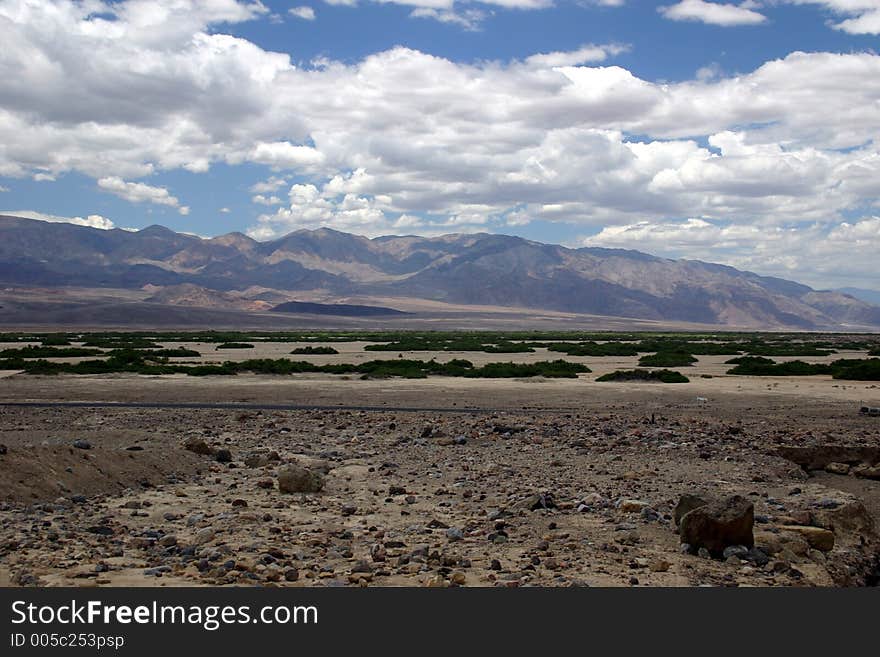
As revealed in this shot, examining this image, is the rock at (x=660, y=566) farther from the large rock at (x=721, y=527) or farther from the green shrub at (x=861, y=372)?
the green shrub at (x=861, y=372)

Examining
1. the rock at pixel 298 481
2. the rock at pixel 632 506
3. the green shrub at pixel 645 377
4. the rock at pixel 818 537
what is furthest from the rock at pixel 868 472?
the green shrub at pixel 645 377

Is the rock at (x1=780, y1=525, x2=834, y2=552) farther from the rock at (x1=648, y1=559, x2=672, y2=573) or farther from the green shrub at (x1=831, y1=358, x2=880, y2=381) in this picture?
the green shrub at (x1=831, y1=358, x2=880, y2=381)

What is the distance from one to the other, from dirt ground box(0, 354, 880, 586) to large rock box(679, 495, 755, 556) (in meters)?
0.29

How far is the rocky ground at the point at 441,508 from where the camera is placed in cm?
902

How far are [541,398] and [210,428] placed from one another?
14.3m

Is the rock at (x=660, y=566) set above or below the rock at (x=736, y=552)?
below

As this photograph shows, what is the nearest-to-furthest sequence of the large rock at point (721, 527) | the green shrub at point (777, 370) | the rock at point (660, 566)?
the rock at point (660, 566), the large rock at point (721, 527), the green shrub at point (777, 370)

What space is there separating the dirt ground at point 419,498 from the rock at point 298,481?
158 millimetres

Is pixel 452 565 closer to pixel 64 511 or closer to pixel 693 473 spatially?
pixel 64 511

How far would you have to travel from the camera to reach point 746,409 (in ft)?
92.8

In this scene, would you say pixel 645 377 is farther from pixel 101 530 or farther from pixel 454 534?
pixel 101 530

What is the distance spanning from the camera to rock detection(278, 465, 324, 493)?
532 inches

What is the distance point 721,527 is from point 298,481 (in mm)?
6746

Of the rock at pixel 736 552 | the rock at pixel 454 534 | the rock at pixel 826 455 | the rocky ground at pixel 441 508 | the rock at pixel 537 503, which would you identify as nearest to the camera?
the rocky ground at pixel 441 508
